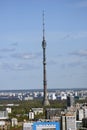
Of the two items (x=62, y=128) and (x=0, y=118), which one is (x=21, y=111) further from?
(x=62, y=128)

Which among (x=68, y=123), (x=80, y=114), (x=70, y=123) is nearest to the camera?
(x=68, y=123)

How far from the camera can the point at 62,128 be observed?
81.8 feet

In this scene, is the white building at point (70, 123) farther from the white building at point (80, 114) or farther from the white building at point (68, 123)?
the white building at point (80, 114)

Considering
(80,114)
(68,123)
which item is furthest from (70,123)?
(80,114)

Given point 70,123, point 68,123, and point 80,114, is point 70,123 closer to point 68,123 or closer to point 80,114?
point 68,123

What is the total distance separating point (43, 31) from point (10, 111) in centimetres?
693

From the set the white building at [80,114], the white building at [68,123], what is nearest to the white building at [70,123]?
the white building at [68,123]

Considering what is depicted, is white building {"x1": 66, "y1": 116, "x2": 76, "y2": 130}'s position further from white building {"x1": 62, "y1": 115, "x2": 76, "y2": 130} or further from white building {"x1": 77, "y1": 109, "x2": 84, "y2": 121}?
white building {"x1": 77, "y1": 109, "x2": 84, "y2": 121}

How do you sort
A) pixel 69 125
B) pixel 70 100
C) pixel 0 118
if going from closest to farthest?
pixel 69 125
pixel 0 118
pixel 70 100

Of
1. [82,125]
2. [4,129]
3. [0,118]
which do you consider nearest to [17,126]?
[4,129]

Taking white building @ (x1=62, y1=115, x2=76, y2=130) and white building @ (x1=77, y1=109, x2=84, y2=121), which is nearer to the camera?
white building @ (x1=62, y1=115, x2=76, y2=130)

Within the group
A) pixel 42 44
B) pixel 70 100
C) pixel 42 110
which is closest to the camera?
pixel 42 110

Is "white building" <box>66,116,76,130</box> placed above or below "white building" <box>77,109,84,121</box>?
above

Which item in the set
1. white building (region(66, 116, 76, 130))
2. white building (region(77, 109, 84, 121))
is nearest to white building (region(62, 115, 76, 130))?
white building (region(66, 116, 76, 130))
